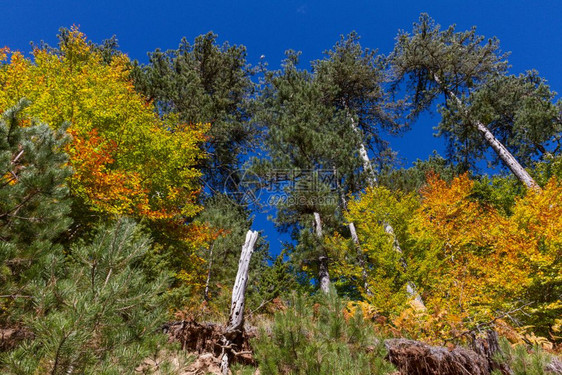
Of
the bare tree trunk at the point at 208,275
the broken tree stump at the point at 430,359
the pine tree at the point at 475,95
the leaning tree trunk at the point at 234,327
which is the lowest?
the broken tree stump at the point at 430,359

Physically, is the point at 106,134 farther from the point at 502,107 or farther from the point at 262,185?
the point at 502,107

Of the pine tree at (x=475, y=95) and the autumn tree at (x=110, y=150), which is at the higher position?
the pine tree at (x=475, y=95)

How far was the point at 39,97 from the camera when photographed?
8594 millimetres

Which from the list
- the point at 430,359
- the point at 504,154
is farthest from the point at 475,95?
the point at 430,359

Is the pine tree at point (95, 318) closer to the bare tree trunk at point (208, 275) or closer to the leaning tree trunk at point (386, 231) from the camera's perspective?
the leaning tree trunk at point (386, 231)

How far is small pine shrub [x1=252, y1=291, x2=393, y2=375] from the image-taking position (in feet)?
8.49

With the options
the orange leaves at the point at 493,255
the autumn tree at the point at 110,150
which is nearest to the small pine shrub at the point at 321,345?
the orange leaves at the point at 493,255

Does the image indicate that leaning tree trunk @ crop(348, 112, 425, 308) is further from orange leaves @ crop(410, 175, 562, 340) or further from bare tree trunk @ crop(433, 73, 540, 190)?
bare tree trunk @ crop(433, 73, 540, 190)

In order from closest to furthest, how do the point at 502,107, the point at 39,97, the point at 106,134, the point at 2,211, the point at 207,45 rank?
the point at 2,211 < the point at 39,97 < the point at 106,134 < the point at 502,107 < the point at 207,45

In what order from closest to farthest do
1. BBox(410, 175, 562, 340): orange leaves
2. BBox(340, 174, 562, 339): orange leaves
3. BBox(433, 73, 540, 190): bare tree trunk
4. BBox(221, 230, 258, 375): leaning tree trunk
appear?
BBox(221, 230, 258, 375): leaning tree trunk
BBox(340, 174, 562, 339): orange leaves
BBox(410, 175, 562, 340): orange leaves
BBox(433, 73, 540, 190): bare tree trunk

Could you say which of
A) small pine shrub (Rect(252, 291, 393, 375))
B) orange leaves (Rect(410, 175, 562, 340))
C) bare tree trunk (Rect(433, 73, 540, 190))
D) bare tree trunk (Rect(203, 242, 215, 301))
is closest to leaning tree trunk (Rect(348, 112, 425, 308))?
orange leaves (Rect(410, 175, 562, 340))

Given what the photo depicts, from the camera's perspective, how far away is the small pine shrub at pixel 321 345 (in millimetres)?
2588

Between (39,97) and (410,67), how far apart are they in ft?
59.4

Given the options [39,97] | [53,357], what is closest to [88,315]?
[53,357]
